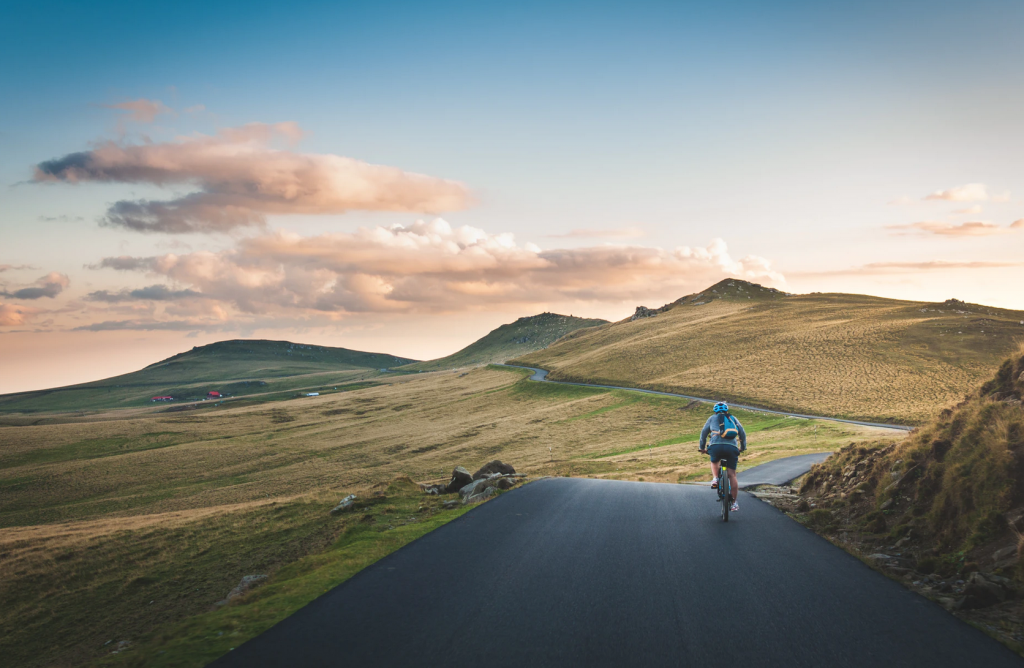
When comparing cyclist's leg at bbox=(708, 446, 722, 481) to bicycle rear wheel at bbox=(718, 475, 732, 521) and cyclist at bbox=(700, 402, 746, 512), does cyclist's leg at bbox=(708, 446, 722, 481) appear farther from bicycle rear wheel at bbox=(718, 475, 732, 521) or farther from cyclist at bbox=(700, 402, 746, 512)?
bicycle rear wheel at bbox=(718, 475, 732, 521)

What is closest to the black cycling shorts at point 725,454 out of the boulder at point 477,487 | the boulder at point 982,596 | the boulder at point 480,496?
the boulder at point 982,596

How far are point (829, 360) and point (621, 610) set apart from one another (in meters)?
79.2

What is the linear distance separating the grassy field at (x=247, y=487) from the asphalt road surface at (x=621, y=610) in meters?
1.61

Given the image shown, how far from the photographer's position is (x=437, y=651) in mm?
6320

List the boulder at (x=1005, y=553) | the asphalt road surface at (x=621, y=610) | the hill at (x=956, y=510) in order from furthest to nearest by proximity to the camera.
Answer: the boulder at (x=1005, y=553) < the hill at (x=956, y=510) < the asphalt road surface at (x=621, y=610)

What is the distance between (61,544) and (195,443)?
60710mm

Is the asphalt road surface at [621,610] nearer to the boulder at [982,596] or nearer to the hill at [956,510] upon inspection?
the boulder at [982,596]

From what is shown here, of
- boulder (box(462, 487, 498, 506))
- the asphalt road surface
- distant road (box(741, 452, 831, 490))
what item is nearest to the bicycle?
the asphalt road surface

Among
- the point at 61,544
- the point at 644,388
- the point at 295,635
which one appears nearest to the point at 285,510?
the point at 61,544

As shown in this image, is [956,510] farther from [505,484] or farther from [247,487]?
[247,487]

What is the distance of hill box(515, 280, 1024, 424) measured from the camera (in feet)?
192

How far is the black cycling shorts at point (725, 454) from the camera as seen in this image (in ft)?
45.9

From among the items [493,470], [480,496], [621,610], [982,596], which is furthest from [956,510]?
[493,470]

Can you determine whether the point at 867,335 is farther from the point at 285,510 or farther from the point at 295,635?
the point at 295,635
